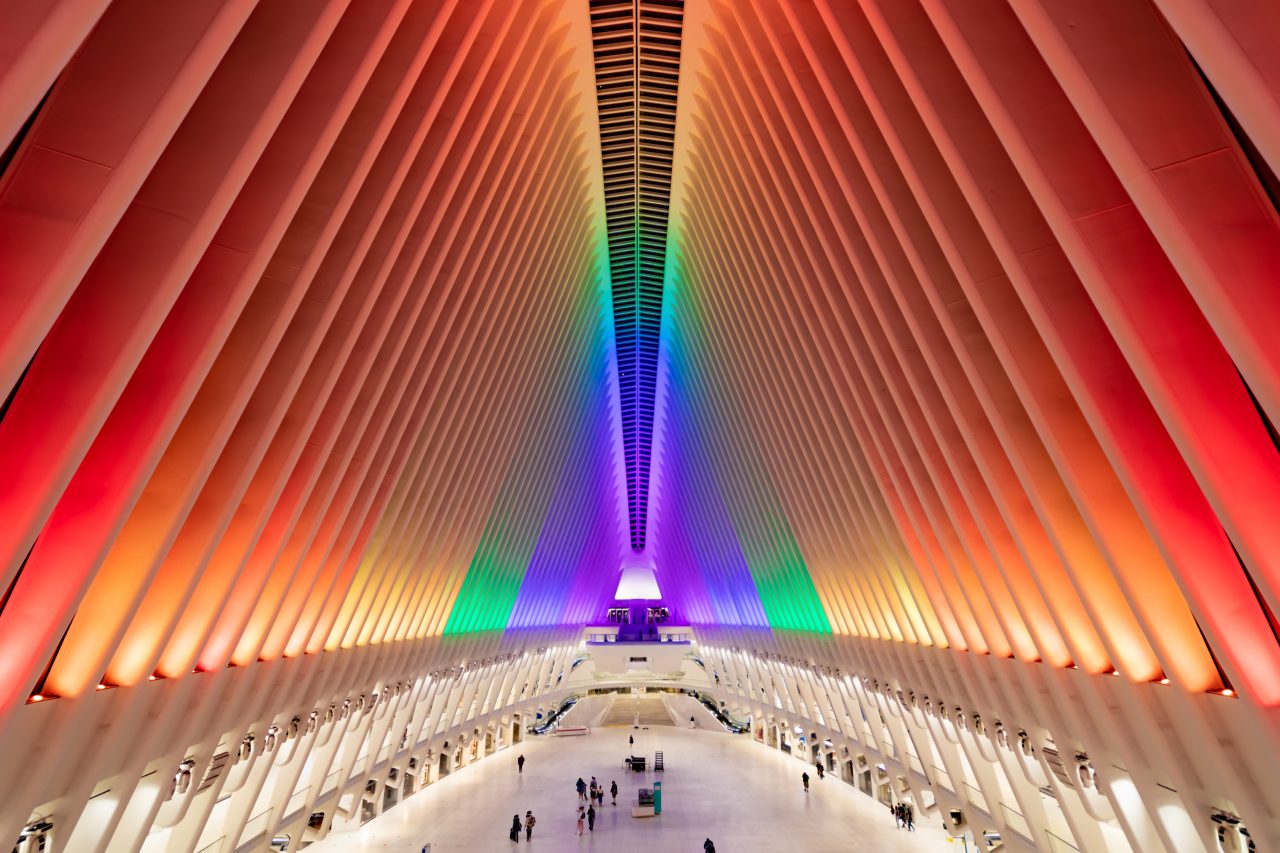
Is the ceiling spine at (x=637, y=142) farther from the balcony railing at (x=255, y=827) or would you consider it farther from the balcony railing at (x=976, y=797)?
the balcony railing at (x=255, y=827)

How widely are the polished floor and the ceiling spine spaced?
1998cm

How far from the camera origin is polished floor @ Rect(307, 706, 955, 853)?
67.7 feet

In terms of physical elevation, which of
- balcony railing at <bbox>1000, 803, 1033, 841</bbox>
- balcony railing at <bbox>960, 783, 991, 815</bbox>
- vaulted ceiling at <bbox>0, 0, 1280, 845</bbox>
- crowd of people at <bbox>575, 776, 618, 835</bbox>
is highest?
vaulted ceiling at <bbox>0, 0, 1280, 845</bbox>

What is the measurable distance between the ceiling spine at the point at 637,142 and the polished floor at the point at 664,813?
20.0 m

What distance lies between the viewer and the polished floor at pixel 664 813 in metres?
20.6

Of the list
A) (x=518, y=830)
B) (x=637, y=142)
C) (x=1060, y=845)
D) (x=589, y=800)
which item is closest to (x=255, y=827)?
(x=518, y=830)

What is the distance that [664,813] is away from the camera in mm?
24531

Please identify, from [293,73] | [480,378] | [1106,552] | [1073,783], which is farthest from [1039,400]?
[480,378]

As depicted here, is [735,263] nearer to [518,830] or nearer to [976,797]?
[976,797]

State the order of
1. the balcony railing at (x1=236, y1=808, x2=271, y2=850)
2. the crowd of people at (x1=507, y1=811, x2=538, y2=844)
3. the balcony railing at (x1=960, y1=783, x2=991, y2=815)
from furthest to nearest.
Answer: the crowd of people at (x1=507, y1=811, x2=538, y2=844) < the balcony railing at (x1=960, y1=783, x2=991, y2=815) < the balcony railing at (x1=236, y1=808, x2=271, y2=850)

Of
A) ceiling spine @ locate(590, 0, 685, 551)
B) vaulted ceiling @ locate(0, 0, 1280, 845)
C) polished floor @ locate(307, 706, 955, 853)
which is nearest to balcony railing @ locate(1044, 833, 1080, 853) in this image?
vaulted ceiling @ locate(0, 0, 1280, 845)

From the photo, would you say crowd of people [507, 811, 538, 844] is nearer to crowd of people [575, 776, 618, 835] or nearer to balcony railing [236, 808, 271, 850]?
crowd of people [575, 776, 618, 835]

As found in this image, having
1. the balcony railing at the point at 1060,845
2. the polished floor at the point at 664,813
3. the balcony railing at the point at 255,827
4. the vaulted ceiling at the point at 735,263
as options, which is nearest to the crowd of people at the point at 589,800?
the polished floor at the point at 664,813

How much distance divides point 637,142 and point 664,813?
22.3 metres
